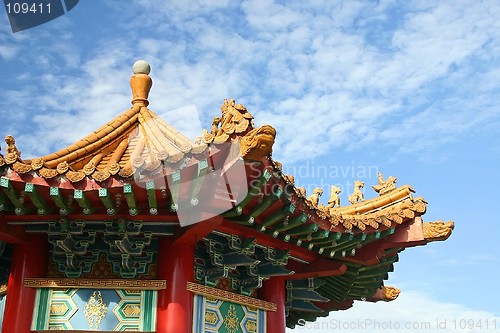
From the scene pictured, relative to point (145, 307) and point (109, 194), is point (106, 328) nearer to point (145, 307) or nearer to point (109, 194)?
point (145, 307)

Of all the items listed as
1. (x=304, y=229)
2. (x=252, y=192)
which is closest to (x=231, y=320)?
(x=304, y=229)

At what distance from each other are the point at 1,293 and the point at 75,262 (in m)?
1.15

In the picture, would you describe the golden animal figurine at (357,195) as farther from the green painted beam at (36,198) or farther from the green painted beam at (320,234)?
the green painted beam at (36,198)

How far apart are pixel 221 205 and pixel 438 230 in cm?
382

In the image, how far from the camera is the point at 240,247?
7.91 metres

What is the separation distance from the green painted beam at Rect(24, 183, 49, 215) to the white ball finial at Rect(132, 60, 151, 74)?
3.83 meters

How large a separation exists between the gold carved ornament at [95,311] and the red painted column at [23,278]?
0.68 metres

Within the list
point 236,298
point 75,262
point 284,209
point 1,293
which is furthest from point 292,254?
point 1,293

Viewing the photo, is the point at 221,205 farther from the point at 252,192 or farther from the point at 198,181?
the point at 198,181

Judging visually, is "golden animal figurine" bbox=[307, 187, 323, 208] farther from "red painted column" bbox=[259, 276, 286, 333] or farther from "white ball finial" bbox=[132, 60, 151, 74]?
"white ball finial" bbox=[132, 60, 151, 74]

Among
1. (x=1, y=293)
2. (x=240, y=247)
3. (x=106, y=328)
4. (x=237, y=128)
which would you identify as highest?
(x=237, y=128)

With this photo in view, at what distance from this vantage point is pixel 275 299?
8.80 meters

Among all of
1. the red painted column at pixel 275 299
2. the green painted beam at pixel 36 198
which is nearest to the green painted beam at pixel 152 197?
the green painted beam at pixel 36 198

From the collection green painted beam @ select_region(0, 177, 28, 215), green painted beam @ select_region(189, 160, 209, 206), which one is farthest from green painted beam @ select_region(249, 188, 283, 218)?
green painted beam @ select_region(0, 177, 28, 215)
